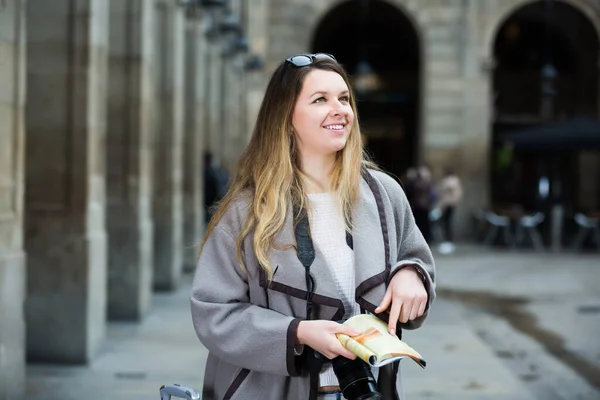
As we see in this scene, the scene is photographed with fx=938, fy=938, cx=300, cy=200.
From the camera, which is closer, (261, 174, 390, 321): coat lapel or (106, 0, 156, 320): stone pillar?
(261, 174, 390, 321): coat lapel

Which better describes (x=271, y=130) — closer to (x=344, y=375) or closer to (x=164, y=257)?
(x=344, y=375)

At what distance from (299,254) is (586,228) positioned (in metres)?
21.7

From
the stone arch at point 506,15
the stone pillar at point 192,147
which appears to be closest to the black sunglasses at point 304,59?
the stone pillar at point 192,147

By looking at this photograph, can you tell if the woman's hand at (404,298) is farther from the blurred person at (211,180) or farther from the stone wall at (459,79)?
the stone wall at (459,79)

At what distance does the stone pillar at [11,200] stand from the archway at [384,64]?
80.4ft

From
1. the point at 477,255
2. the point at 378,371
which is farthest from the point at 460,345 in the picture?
the point at 477,255

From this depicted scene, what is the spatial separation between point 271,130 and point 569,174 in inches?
1107

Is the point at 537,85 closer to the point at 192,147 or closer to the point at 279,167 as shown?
the point at 192,147

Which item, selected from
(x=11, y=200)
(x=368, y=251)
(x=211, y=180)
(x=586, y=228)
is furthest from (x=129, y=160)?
(x=586, y=228)

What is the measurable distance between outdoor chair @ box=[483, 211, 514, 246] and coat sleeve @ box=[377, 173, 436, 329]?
21.2 metres

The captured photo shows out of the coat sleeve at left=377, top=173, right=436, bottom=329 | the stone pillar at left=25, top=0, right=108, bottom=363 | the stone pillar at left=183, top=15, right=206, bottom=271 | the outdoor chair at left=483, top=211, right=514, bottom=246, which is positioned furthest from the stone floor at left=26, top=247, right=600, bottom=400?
the outdoor chair at left=483, top=211, right=514, bottom=246

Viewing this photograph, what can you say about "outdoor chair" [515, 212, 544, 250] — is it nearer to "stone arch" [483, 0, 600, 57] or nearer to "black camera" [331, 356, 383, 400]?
"stone arch" [483, 0, 600, 57]

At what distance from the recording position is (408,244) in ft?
9.29

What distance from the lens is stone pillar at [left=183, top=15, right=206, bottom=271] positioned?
16.7m
